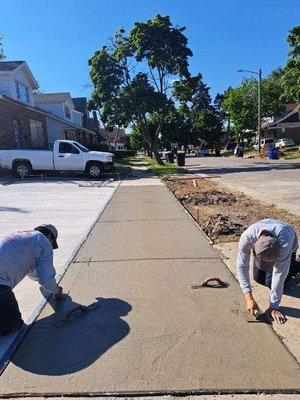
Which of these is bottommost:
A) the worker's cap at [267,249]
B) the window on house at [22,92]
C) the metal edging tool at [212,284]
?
the metal edging tool at [212,284]

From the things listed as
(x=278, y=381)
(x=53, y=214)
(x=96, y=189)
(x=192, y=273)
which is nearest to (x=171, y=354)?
(x=278, y=381)

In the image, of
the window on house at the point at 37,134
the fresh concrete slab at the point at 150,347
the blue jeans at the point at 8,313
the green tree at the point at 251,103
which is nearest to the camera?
the fresh concrete slab at the point at 150,347

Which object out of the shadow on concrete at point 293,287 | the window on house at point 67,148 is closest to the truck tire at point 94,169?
the window on house at point 67,148

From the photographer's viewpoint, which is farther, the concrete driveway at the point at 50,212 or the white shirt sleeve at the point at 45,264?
the concrete driveway at the point at 50,212

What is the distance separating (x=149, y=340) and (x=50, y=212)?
25.3ft

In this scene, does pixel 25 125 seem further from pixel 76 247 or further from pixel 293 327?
pixel 293 327

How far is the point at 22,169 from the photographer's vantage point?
21188 millimetres

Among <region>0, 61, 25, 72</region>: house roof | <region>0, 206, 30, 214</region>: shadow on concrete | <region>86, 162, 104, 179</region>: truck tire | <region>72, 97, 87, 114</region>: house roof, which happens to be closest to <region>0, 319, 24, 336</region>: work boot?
<region>0, 206, 30, 214</region>: shadow on concrete

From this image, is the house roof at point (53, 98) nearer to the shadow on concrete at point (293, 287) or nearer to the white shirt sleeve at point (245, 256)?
the shadow on concrete at point (293, 287)

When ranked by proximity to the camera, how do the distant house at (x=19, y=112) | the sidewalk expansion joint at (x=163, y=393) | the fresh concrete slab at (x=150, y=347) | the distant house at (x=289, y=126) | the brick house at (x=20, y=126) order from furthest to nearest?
the distant house at (x=289, y=126) → the distant house at (x=19, y=112) → the brick house at (x=20, y=126) → the fresh concrete slab at (x=150, y=347) → the sidewalk expansion joint at (x=163, y=393)

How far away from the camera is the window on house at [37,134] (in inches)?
1163

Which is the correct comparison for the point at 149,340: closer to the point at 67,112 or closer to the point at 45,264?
the point at 45,264

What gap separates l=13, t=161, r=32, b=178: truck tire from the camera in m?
21.1

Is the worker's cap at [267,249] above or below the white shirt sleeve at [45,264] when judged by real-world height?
above
